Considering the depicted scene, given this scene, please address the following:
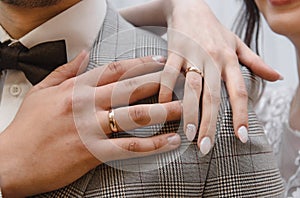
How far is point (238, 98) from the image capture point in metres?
0.86

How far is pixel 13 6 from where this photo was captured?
3.00ft

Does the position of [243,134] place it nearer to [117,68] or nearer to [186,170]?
[186,170]

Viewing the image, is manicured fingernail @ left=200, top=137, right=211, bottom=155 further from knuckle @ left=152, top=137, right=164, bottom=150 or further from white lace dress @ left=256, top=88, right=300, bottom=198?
white lace dress @ left=256, top=88, right=300, bottom=198

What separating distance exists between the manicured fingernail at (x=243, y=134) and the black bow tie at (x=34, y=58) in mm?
301

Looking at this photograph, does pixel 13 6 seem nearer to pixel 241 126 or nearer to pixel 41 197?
pixel 41 197

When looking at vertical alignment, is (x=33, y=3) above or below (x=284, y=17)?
above

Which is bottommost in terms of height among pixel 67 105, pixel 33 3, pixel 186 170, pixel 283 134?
pixel 283 134

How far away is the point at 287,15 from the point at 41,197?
64 cm

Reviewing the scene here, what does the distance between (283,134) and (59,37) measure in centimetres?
80

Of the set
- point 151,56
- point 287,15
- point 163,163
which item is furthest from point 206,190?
point 287,15

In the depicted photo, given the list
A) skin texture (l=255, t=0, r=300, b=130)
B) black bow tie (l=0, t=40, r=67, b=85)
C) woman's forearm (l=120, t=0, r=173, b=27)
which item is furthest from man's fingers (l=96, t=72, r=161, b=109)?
skin texture (l=255, t=0, r=300, b=130)

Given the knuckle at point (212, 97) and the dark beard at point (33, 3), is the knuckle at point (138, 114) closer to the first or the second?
the knuckle at point (212, 97)

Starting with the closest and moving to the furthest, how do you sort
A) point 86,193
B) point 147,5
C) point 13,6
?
point 86,193, point 13,6, point 147,5

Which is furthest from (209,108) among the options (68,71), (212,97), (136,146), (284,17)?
(284,17)
